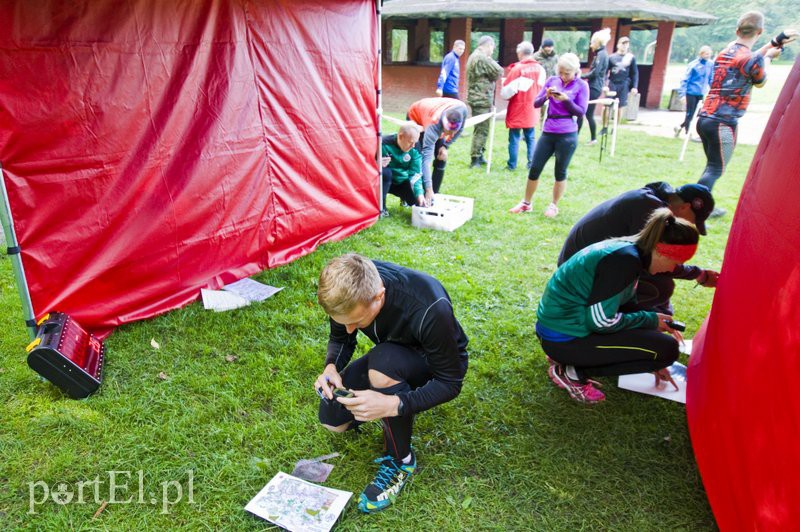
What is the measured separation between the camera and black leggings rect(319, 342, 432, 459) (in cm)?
218

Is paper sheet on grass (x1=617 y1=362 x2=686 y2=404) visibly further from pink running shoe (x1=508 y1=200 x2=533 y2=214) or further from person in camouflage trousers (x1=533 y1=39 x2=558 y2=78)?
person in camouflage trousers (x1=533 y1=39 x2=558 y2=78)

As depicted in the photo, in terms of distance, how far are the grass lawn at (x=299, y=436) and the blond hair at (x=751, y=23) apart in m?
2.82

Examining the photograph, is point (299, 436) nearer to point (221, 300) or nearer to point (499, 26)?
point (221, 300)

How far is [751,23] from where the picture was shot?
191 inches

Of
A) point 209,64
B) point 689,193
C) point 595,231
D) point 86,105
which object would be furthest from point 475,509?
point 209,64

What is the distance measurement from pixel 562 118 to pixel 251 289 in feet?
12.2

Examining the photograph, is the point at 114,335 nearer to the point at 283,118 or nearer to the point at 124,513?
the point at 124,513

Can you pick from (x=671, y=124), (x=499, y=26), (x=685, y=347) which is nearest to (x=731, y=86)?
(x=685, y=347)

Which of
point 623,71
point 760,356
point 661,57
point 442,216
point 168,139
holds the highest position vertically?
point 661,57

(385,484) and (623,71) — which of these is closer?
(385,484)

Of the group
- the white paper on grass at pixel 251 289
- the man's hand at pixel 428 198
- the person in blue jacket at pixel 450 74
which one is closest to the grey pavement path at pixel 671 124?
the person in blue jacket at pixel 450 74

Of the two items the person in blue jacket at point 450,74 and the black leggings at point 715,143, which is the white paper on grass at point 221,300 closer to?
the black leggings at point 715,143

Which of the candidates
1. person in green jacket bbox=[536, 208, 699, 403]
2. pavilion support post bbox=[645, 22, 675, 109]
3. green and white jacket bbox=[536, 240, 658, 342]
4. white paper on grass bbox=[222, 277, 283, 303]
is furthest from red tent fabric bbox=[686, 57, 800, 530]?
pavilion support post bbox=[645, 22, 675, 109]

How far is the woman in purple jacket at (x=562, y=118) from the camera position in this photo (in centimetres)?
557
